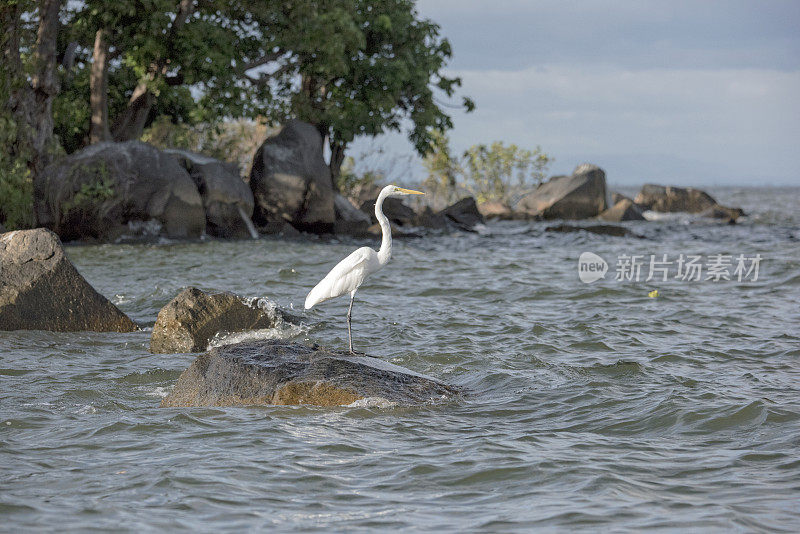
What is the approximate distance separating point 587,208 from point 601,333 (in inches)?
956

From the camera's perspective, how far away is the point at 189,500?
5387 mm

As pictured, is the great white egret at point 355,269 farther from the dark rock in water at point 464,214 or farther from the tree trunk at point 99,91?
the dark rock in water at point 464,214

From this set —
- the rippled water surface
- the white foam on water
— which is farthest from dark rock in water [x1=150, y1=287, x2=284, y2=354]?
the white foam on water

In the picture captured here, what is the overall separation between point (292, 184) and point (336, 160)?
15.7 ft

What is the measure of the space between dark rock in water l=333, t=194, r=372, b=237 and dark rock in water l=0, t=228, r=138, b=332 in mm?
15666

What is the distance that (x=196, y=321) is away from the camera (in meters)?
10.2

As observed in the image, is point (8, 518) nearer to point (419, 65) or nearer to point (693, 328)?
point (693, 328)

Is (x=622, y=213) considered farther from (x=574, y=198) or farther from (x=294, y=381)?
(x=294, y=381)

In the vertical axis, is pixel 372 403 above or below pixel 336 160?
below

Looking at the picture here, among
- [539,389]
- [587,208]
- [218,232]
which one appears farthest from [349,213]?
[539,389]

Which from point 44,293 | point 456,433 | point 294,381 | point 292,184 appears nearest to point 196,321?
point 44,293

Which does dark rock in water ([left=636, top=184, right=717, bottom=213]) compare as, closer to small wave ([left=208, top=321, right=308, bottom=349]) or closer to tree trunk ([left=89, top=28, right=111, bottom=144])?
tree trunk ([left=89, top=28, right=111, bottom=144])

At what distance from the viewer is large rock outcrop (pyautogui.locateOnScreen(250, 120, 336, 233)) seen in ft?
85.2

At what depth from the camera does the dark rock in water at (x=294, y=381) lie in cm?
748
